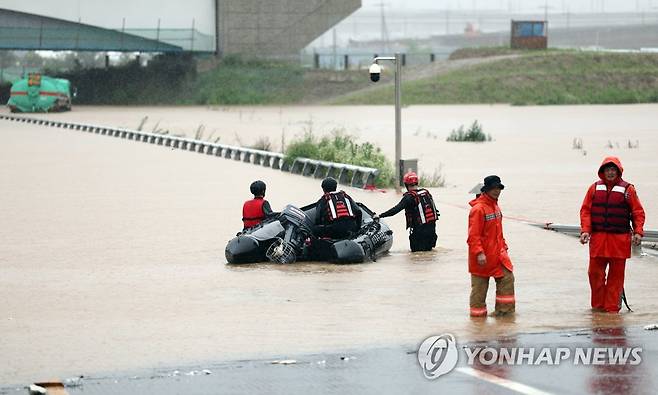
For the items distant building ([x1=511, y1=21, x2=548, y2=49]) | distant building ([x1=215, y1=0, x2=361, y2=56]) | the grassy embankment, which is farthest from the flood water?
distant building ([x1=511, y1=21, x2=548, y2=49])

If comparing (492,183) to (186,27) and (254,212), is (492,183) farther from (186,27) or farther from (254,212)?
(186,27)

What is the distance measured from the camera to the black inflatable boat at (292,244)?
18.2m

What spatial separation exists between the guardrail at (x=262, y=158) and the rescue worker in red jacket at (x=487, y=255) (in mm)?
16599

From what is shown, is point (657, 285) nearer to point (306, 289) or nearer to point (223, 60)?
point (306, 289)

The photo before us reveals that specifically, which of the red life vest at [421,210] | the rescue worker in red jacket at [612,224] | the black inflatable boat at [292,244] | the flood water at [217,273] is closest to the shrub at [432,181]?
the flood water at [217,273]

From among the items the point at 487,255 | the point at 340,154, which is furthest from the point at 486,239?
the point at 340,154

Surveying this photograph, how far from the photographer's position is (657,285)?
16.5 meters

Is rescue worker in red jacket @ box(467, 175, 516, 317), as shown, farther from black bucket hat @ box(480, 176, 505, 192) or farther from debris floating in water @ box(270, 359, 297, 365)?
debris floating in water @ box(270, 359, 297, 365)

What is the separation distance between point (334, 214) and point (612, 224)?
4.90 m

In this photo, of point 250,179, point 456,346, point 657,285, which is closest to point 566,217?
point 657,285

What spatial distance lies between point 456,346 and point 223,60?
90107 mm

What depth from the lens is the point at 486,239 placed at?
1415 centimetres

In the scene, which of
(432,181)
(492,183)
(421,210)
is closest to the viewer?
(492,183)

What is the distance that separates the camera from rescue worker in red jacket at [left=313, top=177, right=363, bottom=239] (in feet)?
59.8
